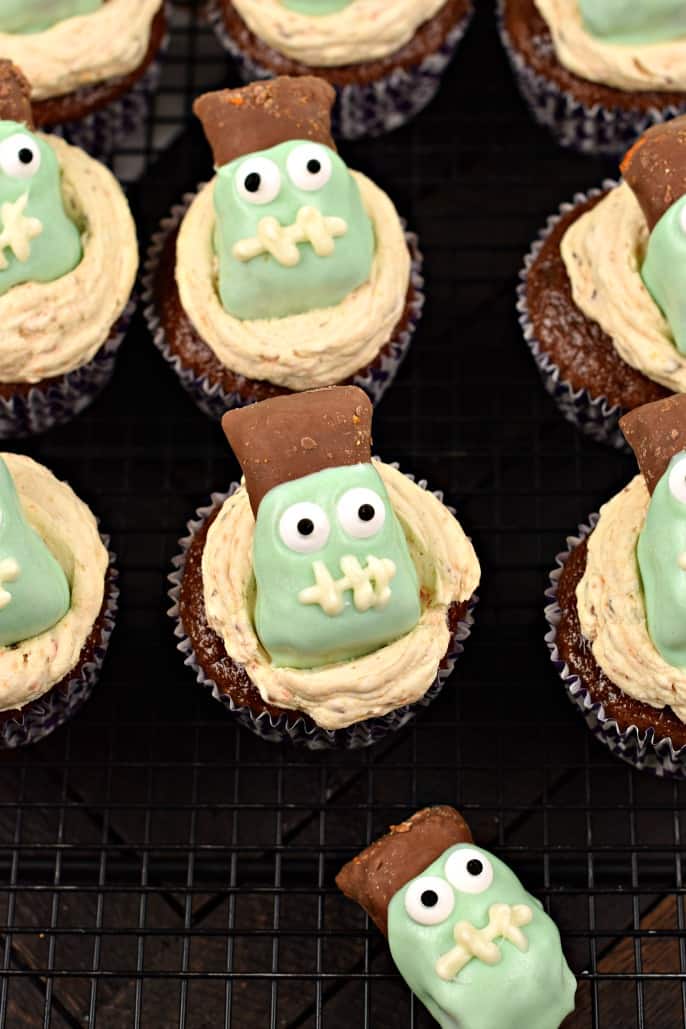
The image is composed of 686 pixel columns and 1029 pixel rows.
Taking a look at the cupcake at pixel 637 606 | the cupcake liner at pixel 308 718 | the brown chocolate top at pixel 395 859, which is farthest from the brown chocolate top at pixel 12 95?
the brown chocolate top at pixel 395 859

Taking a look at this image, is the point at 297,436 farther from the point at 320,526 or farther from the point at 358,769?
the point at 358,769

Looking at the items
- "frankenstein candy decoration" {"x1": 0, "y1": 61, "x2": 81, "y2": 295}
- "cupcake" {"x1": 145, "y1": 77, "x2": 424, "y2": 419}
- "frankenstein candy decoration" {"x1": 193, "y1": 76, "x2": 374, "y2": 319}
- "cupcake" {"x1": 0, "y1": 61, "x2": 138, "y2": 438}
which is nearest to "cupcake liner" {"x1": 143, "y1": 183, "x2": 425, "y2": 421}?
"cupcake" {"x1": 145, "y1": 77, "x2": 424, "y2": 419}

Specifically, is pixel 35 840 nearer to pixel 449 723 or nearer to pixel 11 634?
pixel 11 634

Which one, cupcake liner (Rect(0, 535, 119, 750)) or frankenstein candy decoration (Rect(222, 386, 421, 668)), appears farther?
cupcake liner (Rect(0, 535, 119, 750))

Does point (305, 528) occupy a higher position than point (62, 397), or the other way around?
point (305, 528)

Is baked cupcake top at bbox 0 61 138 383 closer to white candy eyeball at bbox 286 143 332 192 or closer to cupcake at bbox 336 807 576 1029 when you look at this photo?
white candy eyeball at bbox 286 143 332 192

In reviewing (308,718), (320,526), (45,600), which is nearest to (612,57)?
(320,526)

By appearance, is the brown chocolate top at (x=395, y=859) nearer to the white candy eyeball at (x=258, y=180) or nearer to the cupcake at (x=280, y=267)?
the cupcake at (x=280, y=267)

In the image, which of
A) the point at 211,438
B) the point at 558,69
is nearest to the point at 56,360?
the point at 211,438
